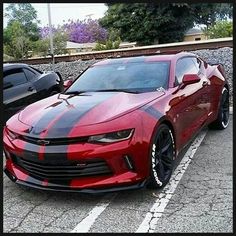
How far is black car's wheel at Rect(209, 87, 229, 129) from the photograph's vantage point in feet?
21.3

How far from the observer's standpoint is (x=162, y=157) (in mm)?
4297

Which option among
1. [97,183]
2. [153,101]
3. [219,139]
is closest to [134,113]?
[153,101]

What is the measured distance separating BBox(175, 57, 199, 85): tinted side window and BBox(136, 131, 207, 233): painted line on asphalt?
101 centimetres

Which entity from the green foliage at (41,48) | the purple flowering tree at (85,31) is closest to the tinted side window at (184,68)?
the green foliage at (41,48)

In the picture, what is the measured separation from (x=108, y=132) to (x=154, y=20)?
25.9m

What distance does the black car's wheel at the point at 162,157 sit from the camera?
405cm

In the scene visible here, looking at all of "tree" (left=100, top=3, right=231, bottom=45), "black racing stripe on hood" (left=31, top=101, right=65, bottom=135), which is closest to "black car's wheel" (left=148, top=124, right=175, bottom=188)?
"black racing stripe on hood" (left=31, top=101, right=65, bottom=135)

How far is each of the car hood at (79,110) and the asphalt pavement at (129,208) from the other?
720 millimetres

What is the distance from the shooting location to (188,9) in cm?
2905

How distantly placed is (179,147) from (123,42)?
27.5 m

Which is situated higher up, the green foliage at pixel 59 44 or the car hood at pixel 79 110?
the green foliage at pixel 59 44

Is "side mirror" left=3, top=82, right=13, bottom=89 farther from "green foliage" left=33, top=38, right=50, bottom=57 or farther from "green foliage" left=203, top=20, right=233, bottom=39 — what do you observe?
"green foliage" left=203, top=20, right=233, bottom=39

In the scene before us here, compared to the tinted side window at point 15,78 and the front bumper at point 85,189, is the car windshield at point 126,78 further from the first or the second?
the tinted side window at point 15,78

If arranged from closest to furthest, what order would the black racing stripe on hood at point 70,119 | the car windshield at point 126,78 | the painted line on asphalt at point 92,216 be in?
the painted line on asphalt at point 92,216, the black racing stripe on hood at point 70,119, the car windshield at point 126,78
